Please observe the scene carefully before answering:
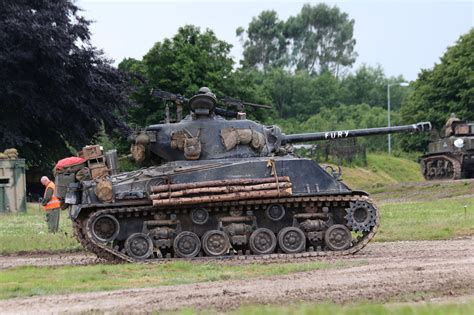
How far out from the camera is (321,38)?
394 feet

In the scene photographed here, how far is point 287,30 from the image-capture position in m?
118

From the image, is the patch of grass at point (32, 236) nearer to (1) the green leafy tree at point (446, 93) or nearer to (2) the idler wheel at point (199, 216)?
(2) the idler wheel at point (199, 216)

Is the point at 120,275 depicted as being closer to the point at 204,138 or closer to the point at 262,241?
the point at 262,241

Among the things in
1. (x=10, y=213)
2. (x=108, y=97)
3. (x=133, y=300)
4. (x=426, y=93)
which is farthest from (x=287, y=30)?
(x=133, y=300)

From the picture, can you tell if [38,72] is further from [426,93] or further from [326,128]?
[326,128]

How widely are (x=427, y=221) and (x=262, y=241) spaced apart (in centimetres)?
933

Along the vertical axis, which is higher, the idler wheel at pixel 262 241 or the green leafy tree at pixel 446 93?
the green leafy tree at pixel 446 93

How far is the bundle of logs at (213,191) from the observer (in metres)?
20.0

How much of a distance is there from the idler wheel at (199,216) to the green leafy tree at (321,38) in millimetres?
98283

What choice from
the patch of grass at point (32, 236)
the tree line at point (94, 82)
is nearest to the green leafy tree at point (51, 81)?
the tree line at point (94, 82)

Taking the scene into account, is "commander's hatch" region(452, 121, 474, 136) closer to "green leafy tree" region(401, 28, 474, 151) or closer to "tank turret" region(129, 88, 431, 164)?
"green leafy tree" region(401, 28, 474, 151)

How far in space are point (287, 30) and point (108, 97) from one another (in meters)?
70.6

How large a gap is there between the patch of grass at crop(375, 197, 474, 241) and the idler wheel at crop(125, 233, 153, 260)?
22.6 ft

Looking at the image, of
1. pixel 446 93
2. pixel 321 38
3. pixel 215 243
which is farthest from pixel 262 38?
pixel 215 243
